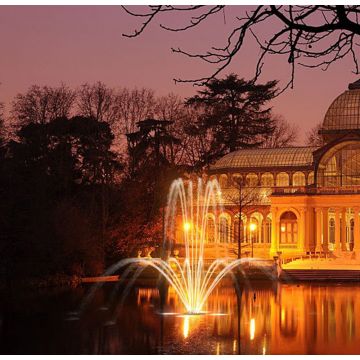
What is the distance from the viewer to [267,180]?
68.8 meters

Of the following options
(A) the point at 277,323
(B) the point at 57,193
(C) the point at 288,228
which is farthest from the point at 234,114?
(A) the point at 277,323

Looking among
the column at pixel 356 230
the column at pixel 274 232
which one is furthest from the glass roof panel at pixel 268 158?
the column at pixel 356 230

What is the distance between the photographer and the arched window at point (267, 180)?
68.5 metres

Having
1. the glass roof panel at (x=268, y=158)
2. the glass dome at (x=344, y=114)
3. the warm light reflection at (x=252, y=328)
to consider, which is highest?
the glass dome at (x=344, y=114)

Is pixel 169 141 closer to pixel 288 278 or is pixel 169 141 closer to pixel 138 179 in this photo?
pixel 138 179

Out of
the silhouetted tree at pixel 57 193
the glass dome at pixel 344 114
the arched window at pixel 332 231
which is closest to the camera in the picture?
the silhouetted tree at pixel 57 193

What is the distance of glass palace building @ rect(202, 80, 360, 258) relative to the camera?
60438mm

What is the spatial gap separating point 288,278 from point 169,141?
2105 cm

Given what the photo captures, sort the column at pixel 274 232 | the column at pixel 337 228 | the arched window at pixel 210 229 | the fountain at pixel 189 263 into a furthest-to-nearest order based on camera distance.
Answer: the arched window at pixel 210 229 < the column at pixel 274 232 < the column at pixel 337 228 < the fountain at pixel 189 263

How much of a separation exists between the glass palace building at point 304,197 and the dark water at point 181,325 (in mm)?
22635

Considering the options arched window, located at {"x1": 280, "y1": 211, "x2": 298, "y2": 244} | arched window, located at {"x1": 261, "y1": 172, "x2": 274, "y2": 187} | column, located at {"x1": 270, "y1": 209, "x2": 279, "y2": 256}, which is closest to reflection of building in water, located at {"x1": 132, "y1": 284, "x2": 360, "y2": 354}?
column, located at {"x1": 270, "y1": 209, "x2": 279, "y2": 256}

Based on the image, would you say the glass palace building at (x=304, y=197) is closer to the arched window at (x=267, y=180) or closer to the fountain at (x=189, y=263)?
the arched window at (x=267, y=180)

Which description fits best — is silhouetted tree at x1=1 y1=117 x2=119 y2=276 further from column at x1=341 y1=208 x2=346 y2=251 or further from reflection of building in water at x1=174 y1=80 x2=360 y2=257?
column at x1=341 y1=208 x2=346 y2=251

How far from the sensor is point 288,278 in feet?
152
